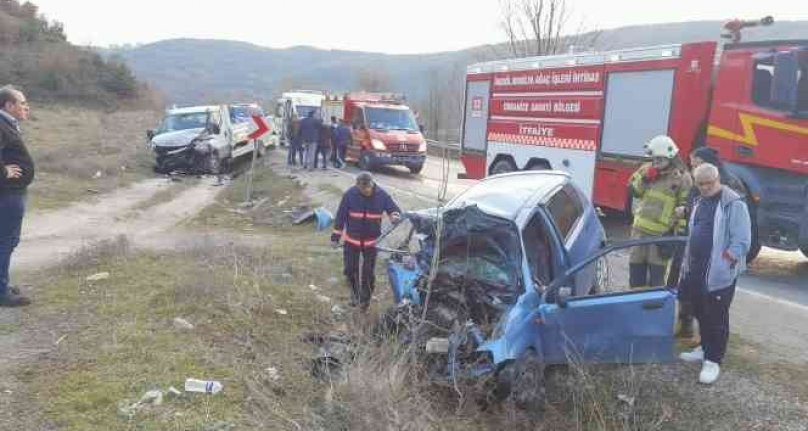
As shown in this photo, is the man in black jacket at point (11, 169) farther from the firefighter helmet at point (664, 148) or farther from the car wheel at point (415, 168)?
the car wheel at point (415, 168)

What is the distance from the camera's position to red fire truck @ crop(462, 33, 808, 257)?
26.3ft

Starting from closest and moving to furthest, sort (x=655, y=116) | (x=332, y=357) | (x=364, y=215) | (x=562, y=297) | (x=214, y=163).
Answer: (x=562, y=297) < (x=332, y=357) < (x=364, y=215) < (x=655, y=116) < (x=214, y=163)

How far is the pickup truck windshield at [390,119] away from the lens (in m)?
19.8

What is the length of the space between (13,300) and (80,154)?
632 inches

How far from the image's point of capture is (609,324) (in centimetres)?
479

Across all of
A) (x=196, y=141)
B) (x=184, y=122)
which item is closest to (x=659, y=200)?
(x=196, y=141)

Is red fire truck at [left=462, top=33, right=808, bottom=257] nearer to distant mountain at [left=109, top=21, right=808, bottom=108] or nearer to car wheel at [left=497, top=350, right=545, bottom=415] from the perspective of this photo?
car wheel at [left=497, top=350, right=545, bottom=415]

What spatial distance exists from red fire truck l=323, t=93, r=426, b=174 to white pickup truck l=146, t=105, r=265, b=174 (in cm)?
299

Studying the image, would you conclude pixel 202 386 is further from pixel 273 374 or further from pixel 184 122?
pixel 184 122


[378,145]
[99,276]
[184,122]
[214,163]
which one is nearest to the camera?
[99,276]

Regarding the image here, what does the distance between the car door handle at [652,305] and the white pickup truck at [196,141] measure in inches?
623

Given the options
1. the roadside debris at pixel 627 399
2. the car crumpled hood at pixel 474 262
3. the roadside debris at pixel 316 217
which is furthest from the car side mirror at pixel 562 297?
the roadside debris at pixel 316 217

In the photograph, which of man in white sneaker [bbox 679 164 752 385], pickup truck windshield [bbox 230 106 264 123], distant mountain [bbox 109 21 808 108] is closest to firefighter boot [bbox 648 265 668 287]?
man in white sneaker [bbox 679 164 752 385]

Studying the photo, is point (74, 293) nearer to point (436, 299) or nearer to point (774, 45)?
point (436, 299)
